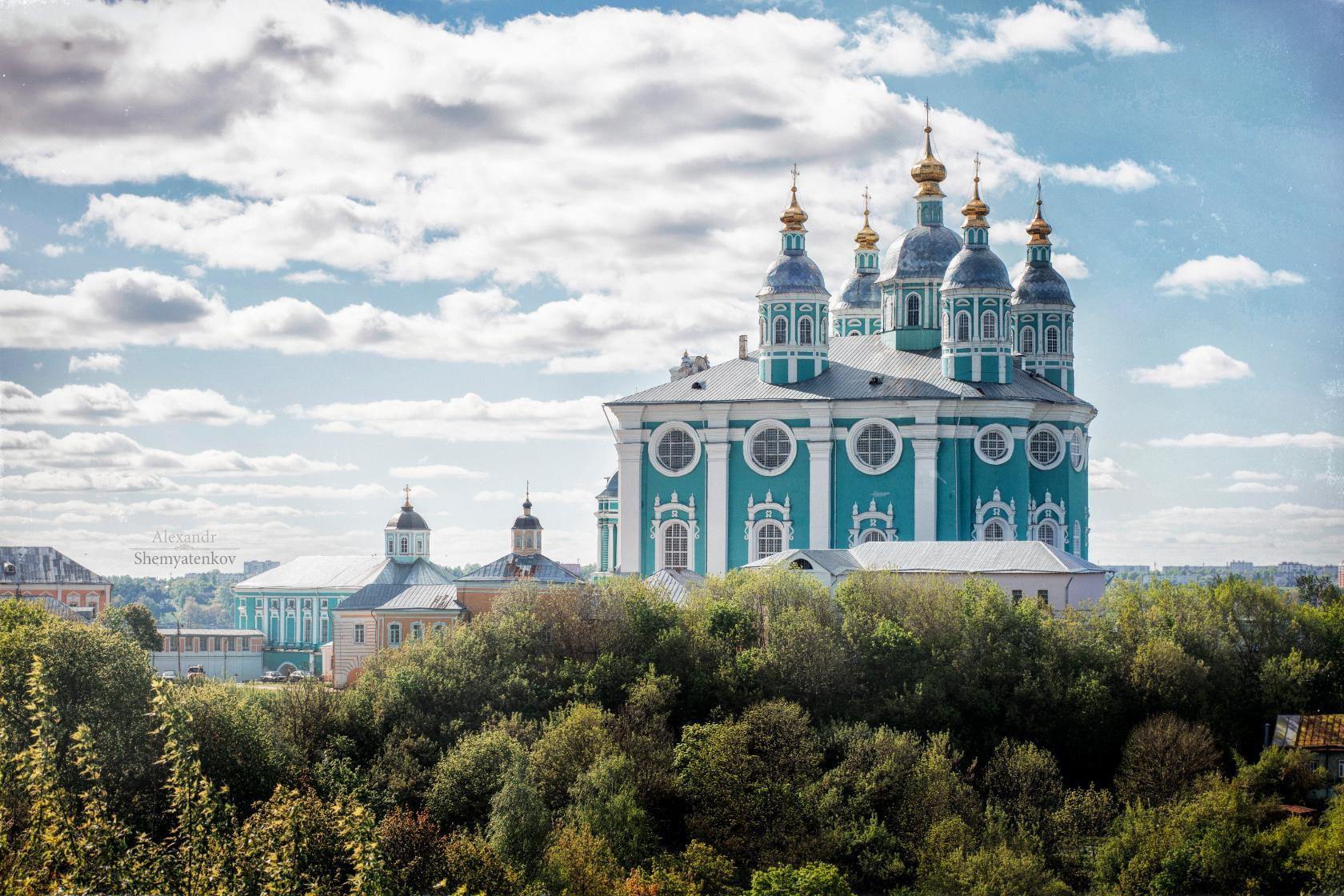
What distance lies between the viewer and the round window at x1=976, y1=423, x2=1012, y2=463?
1970 inches

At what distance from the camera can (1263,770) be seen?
36531mm

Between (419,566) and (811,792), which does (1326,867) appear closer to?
(811,792)

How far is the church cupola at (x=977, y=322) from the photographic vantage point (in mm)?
50688

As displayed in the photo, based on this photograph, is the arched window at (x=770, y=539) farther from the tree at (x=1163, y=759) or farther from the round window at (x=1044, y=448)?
the tree at (x=1163, y=759)

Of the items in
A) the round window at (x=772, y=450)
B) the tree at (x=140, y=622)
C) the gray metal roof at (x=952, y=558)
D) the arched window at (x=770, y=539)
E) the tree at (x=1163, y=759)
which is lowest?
the tree at (x=1163, y=759)

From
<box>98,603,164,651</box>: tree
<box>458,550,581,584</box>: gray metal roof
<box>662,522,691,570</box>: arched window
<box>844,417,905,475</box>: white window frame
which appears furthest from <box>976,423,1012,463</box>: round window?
<box>98,603,164,651</box>: tree

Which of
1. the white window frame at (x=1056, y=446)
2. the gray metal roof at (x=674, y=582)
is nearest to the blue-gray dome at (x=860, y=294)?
the white window frame at (x=1056, y=446)

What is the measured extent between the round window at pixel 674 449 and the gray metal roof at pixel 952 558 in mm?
5262

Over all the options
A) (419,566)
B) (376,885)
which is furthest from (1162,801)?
(419,566)

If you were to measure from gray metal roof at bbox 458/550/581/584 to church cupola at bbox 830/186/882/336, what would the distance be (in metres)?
12.3

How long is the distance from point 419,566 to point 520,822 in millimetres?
47372

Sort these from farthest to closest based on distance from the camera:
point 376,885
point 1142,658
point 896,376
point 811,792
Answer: point 896,376 → point 1142,658 → point 811,792 → point 376,885

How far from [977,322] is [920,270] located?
3.85 m

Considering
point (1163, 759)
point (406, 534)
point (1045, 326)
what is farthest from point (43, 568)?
point (1163, 759)
